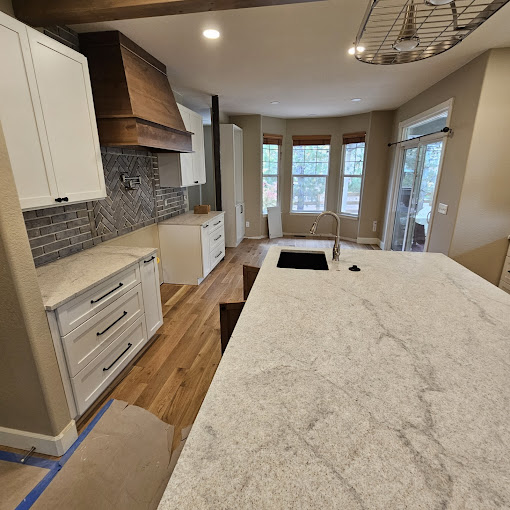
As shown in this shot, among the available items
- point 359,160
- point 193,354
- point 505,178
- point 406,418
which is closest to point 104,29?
point 193,354

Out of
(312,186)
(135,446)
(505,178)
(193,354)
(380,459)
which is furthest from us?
(312,186)

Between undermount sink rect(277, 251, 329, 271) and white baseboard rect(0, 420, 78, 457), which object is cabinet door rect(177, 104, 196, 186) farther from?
white baseboard rect(0, 420, 78, 457)

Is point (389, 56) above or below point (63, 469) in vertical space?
above

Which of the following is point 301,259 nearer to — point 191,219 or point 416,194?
point 191,219

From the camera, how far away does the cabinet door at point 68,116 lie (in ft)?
5.44

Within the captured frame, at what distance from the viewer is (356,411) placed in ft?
2.42

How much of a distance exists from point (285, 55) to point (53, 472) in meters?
3.54

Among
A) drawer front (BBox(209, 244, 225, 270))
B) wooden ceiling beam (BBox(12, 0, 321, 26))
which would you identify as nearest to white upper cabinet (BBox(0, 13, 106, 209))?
wooden ceiling beam (BBox(12, 0, 321, 26))

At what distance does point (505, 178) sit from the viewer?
2.73 metres

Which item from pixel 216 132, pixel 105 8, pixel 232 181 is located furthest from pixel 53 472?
pixel 232 181

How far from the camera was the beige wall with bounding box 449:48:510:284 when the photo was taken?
259 centimetres

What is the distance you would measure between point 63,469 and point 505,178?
411cm

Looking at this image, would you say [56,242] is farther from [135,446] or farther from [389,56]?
[389,56]

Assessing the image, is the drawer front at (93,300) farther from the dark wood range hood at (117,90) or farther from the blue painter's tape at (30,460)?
the dark wood range hood at (117,90)
